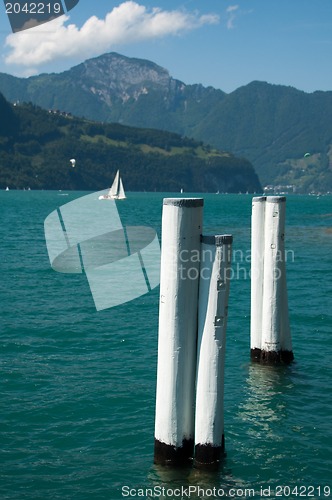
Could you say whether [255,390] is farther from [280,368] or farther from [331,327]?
[331,327]

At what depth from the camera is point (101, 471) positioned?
1206cm

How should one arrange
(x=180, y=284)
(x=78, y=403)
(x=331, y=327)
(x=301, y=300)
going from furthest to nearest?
(x=301, y=300) < (x=331, y=327) < (x=78, y=403) < (x=180, y=284)

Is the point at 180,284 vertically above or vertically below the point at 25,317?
above

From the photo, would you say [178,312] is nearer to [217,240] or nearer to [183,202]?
[217,240]

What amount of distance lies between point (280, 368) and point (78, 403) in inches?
192

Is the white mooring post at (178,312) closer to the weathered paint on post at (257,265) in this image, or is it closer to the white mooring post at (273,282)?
the white mooring post at (273,282)

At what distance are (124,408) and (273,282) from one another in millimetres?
4364

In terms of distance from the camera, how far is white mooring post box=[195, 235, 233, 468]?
34.7 feet

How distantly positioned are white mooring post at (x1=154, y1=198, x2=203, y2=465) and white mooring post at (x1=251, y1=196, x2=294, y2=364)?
5883 millimetres

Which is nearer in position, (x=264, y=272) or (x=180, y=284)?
(x=180, y=284)

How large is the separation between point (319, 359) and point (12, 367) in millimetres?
7812

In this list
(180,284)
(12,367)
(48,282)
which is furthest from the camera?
(48,282)

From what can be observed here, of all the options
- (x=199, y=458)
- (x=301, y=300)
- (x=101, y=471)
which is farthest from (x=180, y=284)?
(x=301, y=300)

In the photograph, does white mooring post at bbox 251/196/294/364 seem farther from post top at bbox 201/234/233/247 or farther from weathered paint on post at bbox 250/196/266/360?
post top at bbox 201/234/233/247
